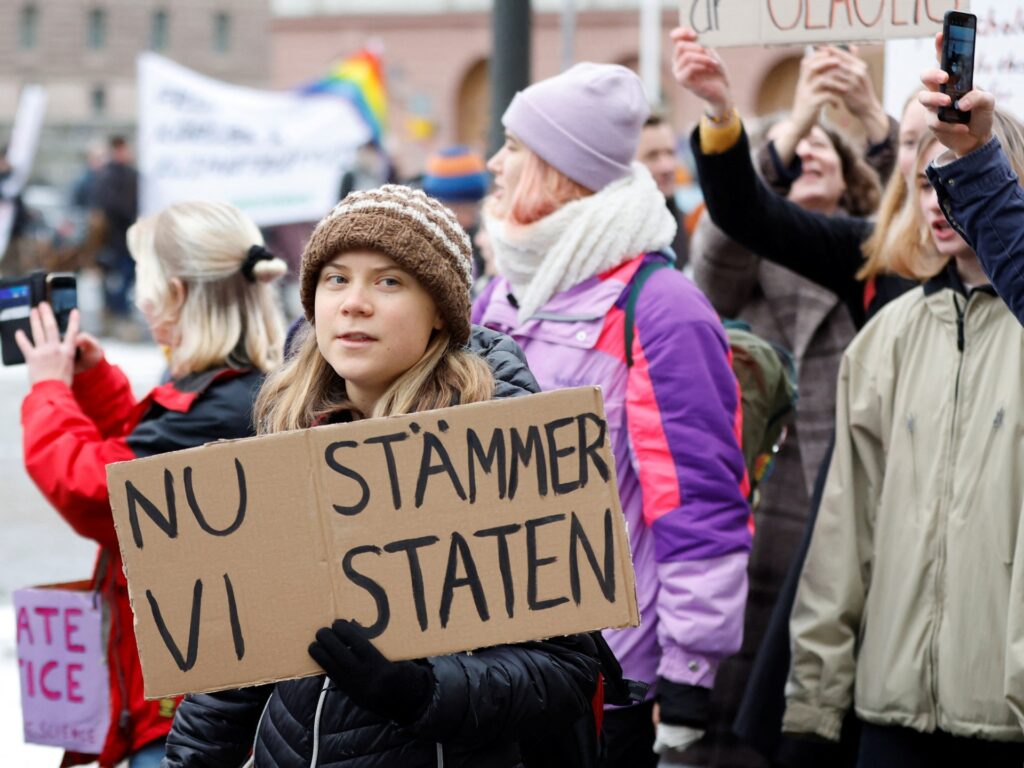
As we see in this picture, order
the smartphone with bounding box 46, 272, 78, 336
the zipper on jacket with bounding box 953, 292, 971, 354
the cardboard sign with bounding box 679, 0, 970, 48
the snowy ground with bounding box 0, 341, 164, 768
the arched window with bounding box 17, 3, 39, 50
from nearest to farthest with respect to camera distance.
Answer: the zipper on jacket with bounding box 953, 292, 971, 354
the cardboard sign with bounding box 679, 0, 970, 48
the smartphone with bounding box 46, 272, 78, 336
the snowy ground with bounding box 0, 341, 164, 768
the arched window with bounding box 17, 3, 39, 50

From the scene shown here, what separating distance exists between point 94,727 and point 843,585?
162 cm

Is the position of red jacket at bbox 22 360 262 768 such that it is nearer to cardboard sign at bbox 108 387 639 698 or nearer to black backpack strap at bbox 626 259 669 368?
black backpack strap at bbox 626 259 669 368

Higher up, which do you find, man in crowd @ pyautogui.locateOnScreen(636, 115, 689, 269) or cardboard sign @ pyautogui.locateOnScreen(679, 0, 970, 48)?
cardboard sign @ pyautogui.locateOnScreen(679, 0, 970, 48)

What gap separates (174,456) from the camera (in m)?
2.24

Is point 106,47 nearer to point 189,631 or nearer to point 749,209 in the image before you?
point 749,209

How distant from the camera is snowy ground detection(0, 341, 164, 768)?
5.05 metres

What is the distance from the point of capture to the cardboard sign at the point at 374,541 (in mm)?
2203

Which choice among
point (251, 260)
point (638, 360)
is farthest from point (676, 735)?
point (251, 260)

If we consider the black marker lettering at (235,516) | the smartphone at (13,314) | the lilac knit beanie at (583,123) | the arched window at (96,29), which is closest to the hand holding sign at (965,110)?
the lilac knit beanie at (583,123)

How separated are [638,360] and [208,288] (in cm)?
106

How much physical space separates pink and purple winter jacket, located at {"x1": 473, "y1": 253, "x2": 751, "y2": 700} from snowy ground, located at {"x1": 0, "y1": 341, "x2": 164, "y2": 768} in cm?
181

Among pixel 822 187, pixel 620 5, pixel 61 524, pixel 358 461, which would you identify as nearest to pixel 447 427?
pixel 358 461

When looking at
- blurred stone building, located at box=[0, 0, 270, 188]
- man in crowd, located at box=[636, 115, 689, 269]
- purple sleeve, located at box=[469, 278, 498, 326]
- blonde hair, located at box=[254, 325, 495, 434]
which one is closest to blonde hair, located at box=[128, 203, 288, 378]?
purple sleeve, located at box=[469, 278, 498, 326]

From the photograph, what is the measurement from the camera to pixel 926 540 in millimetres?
3041
